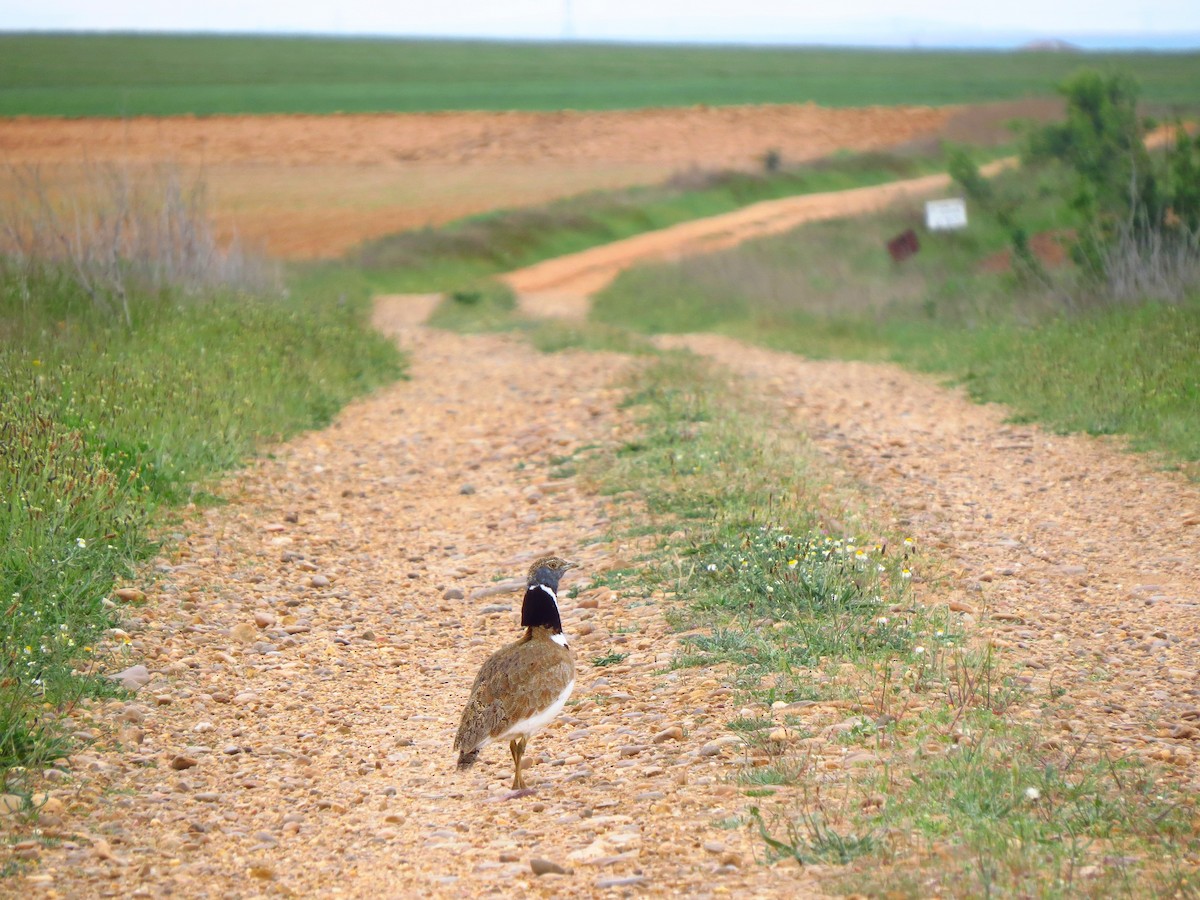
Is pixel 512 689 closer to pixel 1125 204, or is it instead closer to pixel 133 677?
pixel 133 677

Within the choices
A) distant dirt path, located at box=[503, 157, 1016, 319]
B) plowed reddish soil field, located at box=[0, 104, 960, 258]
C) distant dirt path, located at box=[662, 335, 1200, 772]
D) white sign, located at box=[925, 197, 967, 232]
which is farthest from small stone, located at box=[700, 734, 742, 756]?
white sign, located at box=[925, 197, 967, 232]

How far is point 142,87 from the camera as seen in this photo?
1065 inches

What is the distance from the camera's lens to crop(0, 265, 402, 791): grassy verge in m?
5.98

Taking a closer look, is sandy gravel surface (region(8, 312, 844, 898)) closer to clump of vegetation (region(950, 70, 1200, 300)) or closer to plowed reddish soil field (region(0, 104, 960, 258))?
plowed reddish soil field (region(0, 104, 960, 258))

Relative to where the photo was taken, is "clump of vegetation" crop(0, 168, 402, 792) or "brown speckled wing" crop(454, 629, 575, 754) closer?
"brown speckled wing" crop(454, 629, 575, 754)

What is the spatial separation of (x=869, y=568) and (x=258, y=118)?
31741 mm

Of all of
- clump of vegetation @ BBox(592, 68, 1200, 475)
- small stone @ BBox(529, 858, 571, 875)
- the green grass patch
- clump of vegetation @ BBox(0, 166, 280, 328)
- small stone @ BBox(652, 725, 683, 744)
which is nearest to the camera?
small stone @ BBox(529, 858, 571, 875)

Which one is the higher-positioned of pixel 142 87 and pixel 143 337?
pixel 142 87

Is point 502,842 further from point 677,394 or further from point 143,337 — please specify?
point 143,337

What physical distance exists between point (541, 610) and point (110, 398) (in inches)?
222

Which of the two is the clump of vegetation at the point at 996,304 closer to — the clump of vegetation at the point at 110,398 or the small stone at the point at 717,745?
the small stone at the point at 717,745

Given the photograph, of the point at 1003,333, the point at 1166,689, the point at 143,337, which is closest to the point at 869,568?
the point at 1166,689

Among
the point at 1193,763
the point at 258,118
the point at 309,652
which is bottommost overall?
the point at 309,652

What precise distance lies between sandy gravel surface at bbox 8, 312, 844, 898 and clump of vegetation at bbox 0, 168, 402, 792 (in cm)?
30
